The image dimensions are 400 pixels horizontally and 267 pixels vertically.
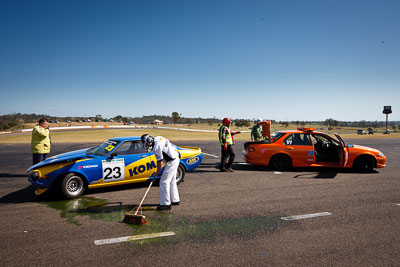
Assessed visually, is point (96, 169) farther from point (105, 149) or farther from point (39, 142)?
point (39, 142)

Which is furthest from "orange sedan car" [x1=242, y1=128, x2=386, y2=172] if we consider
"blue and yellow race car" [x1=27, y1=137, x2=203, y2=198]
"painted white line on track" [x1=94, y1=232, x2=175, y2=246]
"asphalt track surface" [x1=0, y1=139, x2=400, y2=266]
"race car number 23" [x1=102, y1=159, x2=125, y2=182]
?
"painted white line on track" [x1=94, y1=232, x2=175, y2=246]

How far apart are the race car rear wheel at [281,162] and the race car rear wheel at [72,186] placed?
21.8 feet

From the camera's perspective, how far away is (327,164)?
9336 mm

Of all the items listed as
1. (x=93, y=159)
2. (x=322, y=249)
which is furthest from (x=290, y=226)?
(x=93, y=159)

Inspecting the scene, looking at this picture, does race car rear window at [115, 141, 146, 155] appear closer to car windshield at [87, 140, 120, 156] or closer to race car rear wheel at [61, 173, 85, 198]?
car windshield at [87, 140, 120, 156]

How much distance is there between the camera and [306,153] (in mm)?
9398

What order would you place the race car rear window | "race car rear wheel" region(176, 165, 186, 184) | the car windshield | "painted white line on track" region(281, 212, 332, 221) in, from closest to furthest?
"painted white line on track" region(281, 212, 332, 221)
the car windshield
the race car rear window
"race car rear wheel" region(176, 165, 186, 184)

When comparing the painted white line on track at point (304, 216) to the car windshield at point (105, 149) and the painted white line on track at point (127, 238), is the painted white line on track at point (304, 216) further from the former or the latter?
the car windshield at point (105, 149)

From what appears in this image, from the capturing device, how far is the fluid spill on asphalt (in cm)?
418

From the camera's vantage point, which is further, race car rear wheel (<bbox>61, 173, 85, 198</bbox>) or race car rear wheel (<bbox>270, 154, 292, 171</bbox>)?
race car rear wheel (<bbox>270, 154, 292, 171</bbox>)

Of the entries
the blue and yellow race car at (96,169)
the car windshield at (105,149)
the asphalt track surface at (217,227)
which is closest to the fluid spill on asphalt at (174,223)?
the asphalt track surface at (217,227)

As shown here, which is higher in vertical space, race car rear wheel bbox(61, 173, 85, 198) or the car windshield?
the car windshield

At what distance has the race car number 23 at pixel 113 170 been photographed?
6477mm

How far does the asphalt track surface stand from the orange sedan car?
1.83 meters
